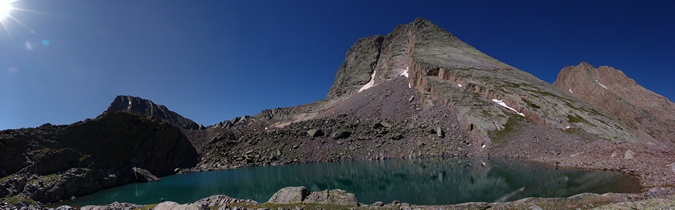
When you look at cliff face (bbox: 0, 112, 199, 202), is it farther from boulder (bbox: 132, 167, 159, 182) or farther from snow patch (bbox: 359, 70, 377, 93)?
snow patch (bbox: 359, 70, 377, 93)

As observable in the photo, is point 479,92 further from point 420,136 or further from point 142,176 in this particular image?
point 142,176

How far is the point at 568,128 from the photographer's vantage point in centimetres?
3597

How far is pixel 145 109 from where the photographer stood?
12294 centimetres

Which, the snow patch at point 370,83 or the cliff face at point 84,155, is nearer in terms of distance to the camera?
the cliff face at point 84,155

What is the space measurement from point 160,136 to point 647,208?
60.5 meters

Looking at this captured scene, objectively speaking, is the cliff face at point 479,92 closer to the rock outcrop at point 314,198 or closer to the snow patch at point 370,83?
the snow patch at point 370,83

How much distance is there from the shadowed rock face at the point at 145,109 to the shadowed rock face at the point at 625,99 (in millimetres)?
149517

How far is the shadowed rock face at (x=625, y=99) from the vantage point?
1666 inches

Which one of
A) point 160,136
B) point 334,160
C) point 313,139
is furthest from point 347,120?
point 160,136

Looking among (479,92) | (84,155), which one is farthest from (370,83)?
(84,155)

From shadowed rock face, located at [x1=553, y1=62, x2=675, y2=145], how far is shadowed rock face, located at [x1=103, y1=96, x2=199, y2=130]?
5886 inches

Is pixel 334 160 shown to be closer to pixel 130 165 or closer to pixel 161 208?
pixel 130 165

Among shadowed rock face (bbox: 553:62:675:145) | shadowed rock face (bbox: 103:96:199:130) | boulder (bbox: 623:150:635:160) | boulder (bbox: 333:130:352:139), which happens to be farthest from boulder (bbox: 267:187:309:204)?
shadowed rock face (bbox: 103:96:199:130)

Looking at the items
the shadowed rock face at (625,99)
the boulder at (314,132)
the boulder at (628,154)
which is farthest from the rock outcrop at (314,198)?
the shadowed rock face at (625,99)
